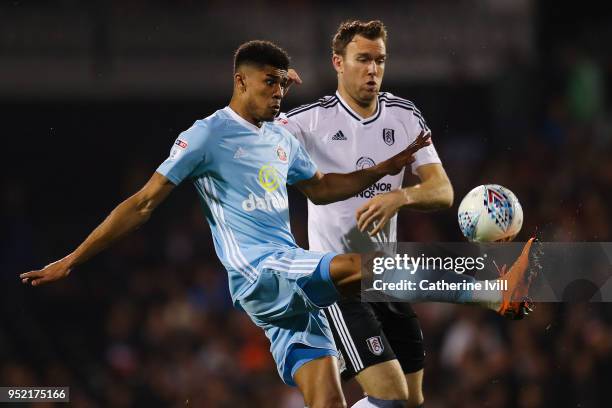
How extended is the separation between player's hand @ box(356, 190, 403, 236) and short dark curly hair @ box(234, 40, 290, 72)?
2.90ft

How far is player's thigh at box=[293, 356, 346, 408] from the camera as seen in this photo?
5594mm

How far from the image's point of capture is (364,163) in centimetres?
648

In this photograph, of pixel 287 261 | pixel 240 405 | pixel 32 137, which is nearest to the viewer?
pixel 287 261

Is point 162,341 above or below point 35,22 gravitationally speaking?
below

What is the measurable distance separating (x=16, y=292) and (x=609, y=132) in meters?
7.03

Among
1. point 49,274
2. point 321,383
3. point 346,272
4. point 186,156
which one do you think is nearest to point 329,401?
point 321,383

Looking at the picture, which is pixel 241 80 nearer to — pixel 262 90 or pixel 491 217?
pixel 262 90

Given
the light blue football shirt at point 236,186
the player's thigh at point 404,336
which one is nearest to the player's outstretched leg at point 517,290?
the player's thigh at point 404,336

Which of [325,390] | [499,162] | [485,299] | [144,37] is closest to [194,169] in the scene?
[325,390]

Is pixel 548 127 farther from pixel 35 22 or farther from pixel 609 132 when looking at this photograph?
pixel 35 22

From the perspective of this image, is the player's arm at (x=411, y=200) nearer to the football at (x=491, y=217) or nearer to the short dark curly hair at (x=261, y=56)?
the football at (x=491, y=217)

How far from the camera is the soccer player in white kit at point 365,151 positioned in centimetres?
641

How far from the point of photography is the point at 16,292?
40.8ft

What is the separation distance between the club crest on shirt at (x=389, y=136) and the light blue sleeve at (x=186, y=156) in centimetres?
132
